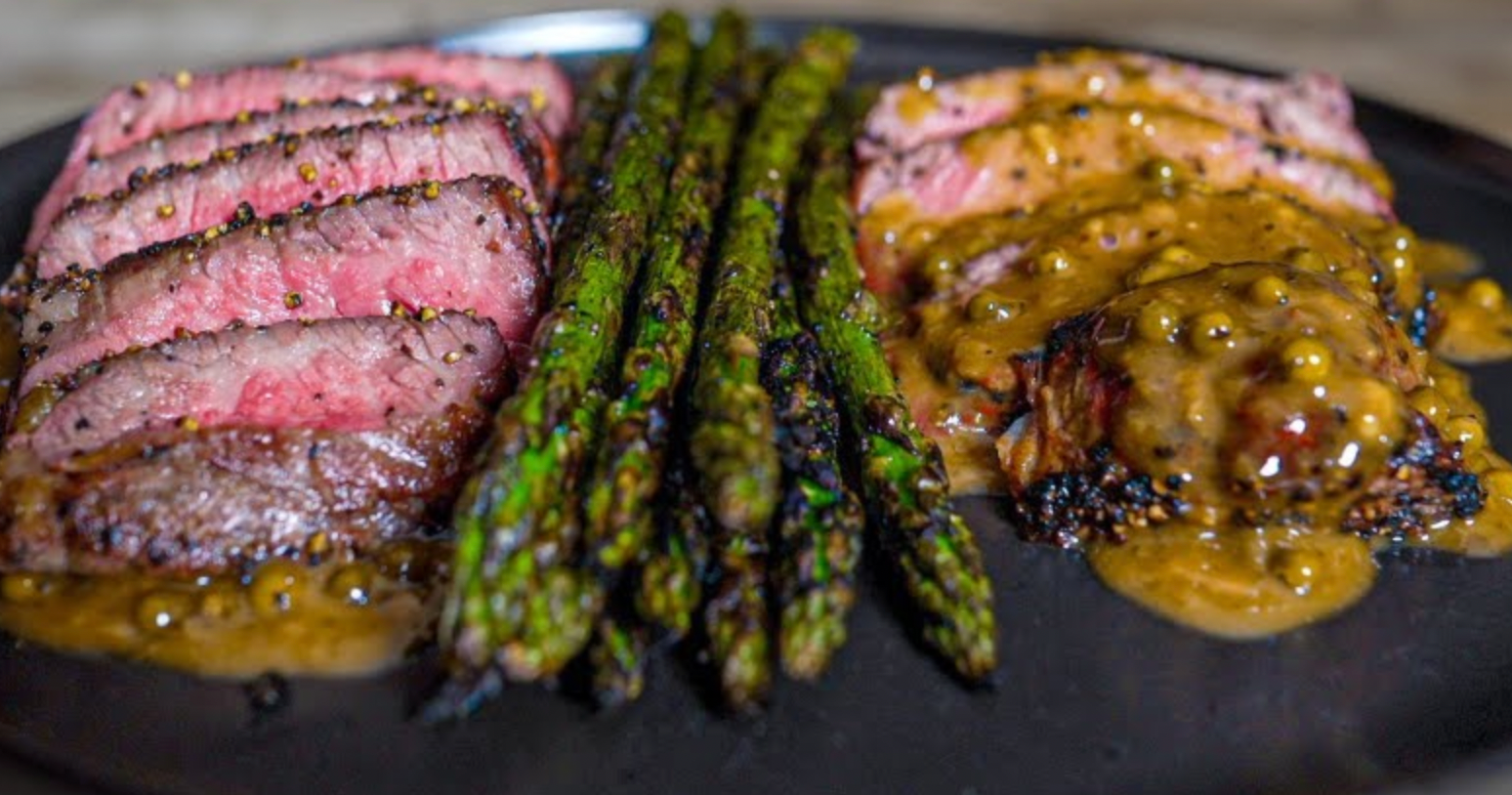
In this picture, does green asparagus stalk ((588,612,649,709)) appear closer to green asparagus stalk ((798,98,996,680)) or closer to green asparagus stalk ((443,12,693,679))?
green asparagus stalk ((443,12,693,679))

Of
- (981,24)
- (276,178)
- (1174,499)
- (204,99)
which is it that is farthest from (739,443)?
(981,24)

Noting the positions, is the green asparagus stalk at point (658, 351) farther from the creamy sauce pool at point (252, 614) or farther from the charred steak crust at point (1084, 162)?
the charred steak crust at point (1084, 162)

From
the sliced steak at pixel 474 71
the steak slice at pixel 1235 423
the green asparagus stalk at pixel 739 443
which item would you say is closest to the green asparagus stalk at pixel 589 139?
the sliced steak at pixel 474 71

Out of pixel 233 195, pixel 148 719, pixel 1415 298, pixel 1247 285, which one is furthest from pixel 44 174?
pixel 1415 298

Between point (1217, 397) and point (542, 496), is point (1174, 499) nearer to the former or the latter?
point (1217, 397)

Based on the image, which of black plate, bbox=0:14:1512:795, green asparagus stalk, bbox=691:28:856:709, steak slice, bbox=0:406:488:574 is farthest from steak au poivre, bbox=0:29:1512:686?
green asparagus stalk, bbox=691:28:856:709

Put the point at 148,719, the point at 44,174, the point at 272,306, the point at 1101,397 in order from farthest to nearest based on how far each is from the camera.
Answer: the point at 44,174, the point at 272,306, the point at 1101,397, the point at 148,719

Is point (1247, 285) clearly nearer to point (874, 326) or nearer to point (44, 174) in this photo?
point (874, 326)
